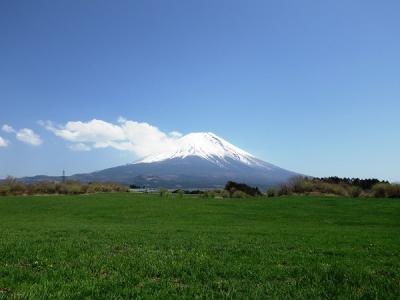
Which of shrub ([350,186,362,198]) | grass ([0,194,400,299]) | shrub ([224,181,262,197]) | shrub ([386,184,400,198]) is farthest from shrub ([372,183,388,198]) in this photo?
grass ([0,194,400,299])

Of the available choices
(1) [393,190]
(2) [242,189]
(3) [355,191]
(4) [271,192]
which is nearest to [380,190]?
(1) [393,190]

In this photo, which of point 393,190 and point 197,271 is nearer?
point 197,271

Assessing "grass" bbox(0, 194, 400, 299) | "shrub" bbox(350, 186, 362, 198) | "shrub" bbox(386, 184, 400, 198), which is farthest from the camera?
"shrub" bbox(350, 186, 362, 198)

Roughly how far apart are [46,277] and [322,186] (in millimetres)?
70467

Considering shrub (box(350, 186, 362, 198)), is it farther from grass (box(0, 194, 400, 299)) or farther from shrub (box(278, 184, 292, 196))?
grass (box(0, 194, 400, 299))

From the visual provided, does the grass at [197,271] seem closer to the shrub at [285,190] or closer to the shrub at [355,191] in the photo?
the shrub at [355,191]

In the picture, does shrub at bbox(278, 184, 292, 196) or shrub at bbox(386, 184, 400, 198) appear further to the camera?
shrub at bbox(278, 184, 292, 196)

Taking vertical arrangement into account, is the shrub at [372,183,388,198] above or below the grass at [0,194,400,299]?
above

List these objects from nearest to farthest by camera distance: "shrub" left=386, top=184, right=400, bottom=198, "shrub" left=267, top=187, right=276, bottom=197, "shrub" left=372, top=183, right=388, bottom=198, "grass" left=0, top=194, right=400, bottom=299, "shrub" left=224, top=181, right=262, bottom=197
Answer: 1. "grass" left=0, top=194, right=400, bottom=299
2. "shrub" left=386, top=184, right=400, bottom=198
3. "shrub" left=372, top=183, right=388, bottom=198
4. "shrub" left=267, top=187, right=276, bottom=197
5. "shrub" left=224, top=181, right=262, bottom=197

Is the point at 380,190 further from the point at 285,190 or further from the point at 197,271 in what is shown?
the point at 197,271

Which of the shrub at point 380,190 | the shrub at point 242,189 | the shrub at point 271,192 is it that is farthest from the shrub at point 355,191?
the shrub at point 242,189

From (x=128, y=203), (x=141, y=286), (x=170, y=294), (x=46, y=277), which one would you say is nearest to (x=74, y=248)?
(x=46, y=277)

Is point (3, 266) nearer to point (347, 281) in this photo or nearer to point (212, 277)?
point (212, 277)

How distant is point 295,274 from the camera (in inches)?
396
